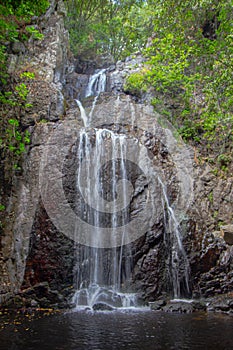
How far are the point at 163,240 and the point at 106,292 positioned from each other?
7.00ft

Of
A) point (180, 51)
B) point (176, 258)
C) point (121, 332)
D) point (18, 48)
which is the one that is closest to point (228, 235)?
point (176, 258)

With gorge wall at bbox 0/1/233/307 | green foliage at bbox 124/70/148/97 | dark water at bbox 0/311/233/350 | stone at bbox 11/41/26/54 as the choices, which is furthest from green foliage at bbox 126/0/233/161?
dark water at bbox 0/311/233/350

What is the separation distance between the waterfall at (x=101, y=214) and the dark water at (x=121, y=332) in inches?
48.6

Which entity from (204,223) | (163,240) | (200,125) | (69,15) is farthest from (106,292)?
(69,15)

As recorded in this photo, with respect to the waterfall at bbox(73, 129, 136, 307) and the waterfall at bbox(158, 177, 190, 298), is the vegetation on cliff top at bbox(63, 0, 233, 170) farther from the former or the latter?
the waterfall at bbox(73, 129, 136, 307)

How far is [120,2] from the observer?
20.1m

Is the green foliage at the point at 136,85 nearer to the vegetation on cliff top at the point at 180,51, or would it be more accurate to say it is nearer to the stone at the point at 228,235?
the vegetation on cliff top at the point at 180,51

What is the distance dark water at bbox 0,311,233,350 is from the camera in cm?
434

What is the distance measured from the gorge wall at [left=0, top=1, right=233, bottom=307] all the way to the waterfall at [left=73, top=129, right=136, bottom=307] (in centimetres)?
28

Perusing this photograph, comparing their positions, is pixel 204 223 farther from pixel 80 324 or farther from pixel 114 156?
pixel 80 324

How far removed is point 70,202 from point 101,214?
3.17 feet

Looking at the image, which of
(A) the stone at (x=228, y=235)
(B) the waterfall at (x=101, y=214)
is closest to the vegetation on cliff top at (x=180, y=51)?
(A) the stone at (x=228, y=235)

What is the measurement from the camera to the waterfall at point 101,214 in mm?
7883

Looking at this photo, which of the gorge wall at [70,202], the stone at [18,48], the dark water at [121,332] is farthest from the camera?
the stone at [18,48]
